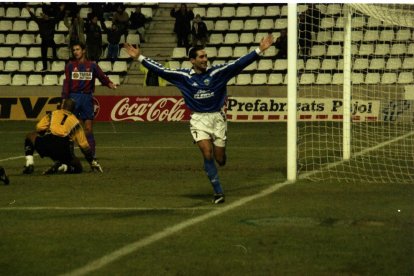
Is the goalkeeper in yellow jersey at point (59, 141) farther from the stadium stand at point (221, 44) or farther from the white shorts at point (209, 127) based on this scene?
the stadium stand at point (221, 44)

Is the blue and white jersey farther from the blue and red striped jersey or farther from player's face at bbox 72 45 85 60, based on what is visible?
the blue and red striped jersey

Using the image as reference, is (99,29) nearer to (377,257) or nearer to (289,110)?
(289,110)

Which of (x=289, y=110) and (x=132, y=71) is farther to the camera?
(x=132, y=71)

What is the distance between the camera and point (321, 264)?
759cm

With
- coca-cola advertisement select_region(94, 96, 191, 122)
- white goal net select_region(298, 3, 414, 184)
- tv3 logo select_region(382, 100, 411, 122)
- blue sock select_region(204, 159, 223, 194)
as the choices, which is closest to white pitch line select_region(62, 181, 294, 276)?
blue sock select_region(204, 159, 223, 194)

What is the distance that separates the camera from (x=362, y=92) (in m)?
29.1

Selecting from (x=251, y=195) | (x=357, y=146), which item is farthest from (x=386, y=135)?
(x=251, y=195)

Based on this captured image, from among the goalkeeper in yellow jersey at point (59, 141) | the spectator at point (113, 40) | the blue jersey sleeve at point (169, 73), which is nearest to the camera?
the blue jersey sleeve at point (169, 73)

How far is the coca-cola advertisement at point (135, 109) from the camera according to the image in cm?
3152

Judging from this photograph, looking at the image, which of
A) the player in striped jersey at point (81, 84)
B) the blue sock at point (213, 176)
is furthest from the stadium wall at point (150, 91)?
the blue sock at point (213, 176)

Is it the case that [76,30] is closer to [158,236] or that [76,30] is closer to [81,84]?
[81,84]

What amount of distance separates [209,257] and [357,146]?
40.7 ft

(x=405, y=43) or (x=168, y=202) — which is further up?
(x=405, y=43)

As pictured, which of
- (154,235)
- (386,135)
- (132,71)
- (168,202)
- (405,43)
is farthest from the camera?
(132,71)
